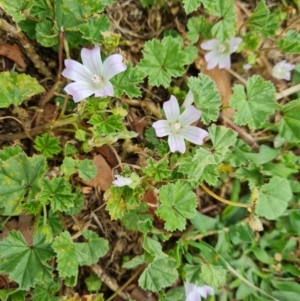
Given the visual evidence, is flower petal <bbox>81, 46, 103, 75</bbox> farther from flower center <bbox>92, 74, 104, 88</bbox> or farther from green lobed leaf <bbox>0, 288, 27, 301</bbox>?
green lobed leaf <bbox>0, 288, 27, 301</bbox>

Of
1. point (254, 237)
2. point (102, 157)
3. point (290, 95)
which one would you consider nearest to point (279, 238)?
point (254, 237)

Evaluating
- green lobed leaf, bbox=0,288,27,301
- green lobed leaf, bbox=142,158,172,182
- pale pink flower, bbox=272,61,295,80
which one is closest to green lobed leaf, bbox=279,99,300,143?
pale pink flower, bbox=272,61,295,80

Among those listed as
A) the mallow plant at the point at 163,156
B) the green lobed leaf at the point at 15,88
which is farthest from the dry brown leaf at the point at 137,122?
the green lobed leaf at the point at 15,88

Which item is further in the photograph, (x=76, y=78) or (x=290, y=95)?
(x=290, y=95)

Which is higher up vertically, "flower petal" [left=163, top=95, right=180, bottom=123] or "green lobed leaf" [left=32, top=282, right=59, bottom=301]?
"flower petal" [left=163, top=95, right=180, bottom=123]

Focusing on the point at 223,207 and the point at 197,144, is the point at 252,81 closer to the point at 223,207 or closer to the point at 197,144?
the point at 197,144

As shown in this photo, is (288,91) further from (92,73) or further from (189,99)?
(92,73)
